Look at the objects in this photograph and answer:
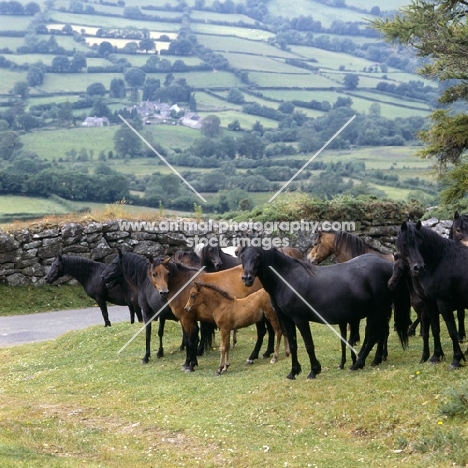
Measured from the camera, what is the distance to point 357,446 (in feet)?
36.7

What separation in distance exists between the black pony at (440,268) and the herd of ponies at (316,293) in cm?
2

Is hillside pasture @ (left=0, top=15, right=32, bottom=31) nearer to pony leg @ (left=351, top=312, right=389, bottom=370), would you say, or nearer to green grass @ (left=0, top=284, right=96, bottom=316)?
green grass @ (left=0, top=284, right=96, bottom=316)

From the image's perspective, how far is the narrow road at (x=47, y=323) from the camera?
22.8 m

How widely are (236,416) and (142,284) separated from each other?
19.7 ft

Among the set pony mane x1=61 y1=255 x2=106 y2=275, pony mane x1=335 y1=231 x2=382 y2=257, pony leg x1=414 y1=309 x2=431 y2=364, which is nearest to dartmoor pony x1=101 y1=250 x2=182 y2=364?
pony mane x1=61 y1=255 x2=106 y2=275

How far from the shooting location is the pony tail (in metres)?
14.7

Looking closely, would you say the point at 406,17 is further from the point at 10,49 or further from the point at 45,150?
the point at 10,49

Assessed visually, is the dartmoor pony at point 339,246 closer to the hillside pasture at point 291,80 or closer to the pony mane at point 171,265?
the pony mane at point 171,265

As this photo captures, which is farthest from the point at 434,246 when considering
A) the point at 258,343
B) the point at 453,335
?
the point at 258,343

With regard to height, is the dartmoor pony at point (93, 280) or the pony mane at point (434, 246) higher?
the pony mane at point (434, 246)

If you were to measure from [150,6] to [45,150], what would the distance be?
3090 inches

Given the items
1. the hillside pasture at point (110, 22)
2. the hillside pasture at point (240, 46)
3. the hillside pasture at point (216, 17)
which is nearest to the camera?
the hillside pasture at point (240, 46)

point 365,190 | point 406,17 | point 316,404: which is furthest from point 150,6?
point 316,404

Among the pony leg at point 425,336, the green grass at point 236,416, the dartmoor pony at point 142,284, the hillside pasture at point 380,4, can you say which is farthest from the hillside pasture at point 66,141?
the hillside pasture at point 380,4
